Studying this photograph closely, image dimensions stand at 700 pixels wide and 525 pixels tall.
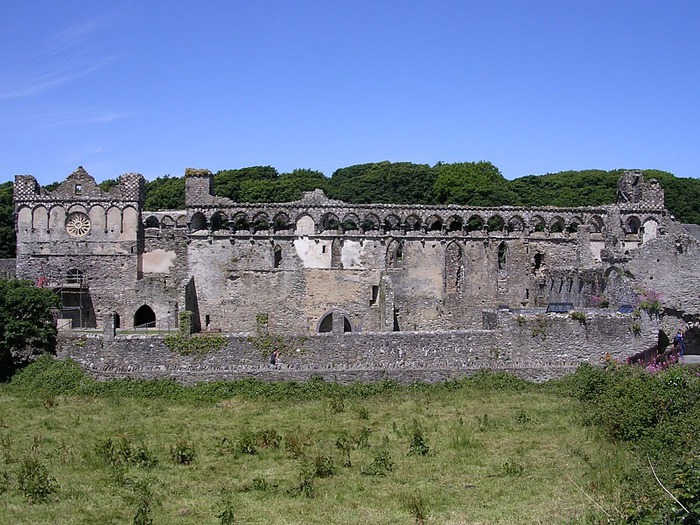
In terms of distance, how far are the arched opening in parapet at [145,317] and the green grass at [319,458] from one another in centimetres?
1313

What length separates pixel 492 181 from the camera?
89812 mm

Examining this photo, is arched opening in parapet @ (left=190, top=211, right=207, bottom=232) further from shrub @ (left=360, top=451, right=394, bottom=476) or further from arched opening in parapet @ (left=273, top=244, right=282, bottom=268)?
shrub @ (left=360, top=451, right=394, bottom=476)

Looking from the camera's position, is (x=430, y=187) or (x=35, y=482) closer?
(x=35, y=482)

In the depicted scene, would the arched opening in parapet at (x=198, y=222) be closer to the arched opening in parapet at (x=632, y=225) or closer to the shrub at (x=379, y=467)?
the arched opening in parapet at (x=632, y=225)

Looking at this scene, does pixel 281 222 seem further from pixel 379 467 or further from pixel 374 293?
pixel 379 467

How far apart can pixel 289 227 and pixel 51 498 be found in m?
25.8

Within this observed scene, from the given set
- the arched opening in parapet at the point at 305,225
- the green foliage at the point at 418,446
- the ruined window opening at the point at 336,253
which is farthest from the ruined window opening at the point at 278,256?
the green foliage at the point at 418,446

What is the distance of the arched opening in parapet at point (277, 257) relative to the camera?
133 ft

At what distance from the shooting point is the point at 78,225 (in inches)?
1607

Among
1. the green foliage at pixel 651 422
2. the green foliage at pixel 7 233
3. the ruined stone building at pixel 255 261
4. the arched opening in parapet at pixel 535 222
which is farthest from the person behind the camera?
the green foliage at pixel 7 233

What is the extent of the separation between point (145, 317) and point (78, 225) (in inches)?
249

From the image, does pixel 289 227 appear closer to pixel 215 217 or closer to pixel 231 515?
pixel 215 217

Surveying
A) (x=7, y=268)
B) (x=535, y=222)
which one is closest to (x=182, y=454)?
(x=535, y=222)

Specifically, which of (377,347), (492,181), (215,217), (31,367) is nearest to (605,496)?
(377,347)
